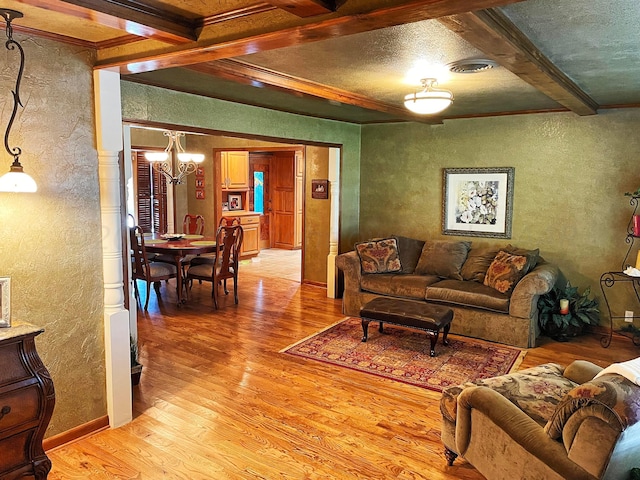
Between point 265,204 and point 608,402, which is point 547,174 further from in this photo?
point 265,204

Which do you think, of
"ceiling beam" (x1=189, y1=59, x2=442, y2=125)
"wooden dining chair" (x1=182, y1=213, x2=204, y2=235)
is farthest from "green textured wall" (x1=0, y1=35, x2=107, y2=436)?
"wooden dining chair" (x1=182, y1=213, x2=204, y2=235)

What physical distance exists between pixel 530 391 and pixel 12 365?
2.62 meters

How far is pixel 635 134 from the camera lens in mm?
5066

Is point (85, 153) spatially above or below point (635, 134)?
below

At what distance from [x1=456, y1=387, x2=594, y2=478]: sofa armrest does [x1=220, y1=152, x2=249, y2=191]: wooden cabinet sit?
7.71m

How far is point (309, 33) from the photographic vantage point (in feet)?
6.58

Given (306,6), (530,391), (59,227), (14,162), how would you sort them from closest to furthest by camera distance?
(306,6) < (14,162) < (530,391) < (59,227)

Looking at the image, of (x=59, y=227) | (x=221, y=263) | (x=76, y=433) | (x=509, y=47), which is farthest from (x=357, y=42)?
(x=221, y=263)

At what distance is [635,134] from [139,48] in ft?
15.8

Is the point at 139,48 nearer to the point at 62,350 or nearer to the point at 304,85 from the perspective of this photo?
the point at 304,85

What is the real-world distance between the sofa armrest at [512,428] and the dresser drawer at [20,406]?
2115 mm

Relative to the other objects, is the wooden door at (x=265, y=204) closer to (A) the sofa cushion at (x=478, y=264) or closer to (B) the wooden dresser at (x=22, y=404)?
(A) the sofa cushion at (x=478, y=264)

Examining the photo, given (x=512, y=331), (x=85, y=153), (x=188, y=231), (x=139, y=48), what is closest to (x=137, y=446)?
(x=85, y=153)

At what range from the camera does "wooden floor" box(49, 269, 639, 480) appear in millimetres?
2867
